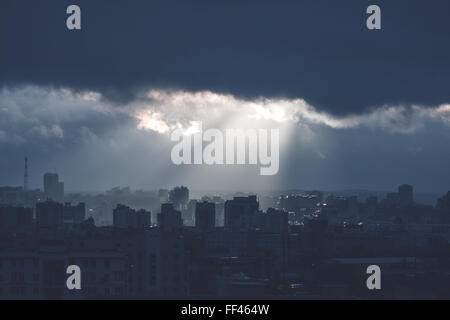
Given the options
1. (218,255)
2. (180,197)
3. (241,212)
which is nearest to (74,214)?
(241,212)

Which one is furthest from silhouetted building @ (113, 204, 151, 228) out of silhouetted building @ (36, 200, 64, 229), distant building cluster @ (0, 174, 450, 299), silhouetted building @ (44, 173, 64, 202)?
silhouetted building @ (44, 173, 64, 202)

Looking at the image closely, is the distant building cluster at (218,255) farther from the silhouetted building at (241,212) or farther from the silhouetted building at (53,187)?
the silhouetted building at (53,187)

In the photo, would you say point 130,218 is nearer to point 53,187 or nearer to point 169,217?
point 169,217

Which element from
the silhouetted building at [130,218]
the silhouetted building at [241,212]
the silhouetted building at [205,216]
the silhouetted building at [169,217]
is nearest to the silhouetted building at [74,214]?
the silhouetted building at [130,218]

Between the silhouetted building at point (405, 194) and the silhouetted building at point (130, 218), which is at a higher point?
the silhouetted building at point (405, 194)
